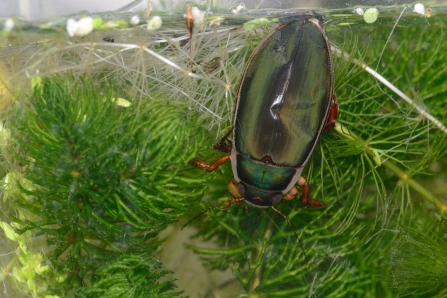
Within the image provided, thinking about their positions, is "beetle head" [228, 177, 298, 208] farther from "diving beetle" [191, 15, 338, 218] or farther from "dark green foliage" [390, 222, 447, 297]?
"dark green foliage" [390, 222, 447, 297]

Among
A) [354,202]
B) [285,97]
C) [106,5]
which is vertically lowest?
[354,202]

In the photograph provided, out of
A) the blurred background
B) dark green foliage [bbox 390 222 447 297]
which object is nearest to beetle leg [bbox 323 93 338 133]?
dark green foliage [bbox 390 222 447 297]

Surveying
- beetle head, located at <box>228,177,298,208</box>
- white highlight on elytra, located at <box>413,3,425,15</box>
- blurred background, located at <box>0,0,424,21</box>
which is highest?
white highlight on elytra, located at <box>413,3,425,15</box>

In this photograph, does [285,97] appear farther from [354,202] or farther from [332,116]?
[354,202]

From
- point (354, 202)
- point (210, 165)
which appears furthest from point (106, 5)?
point (354, 202)

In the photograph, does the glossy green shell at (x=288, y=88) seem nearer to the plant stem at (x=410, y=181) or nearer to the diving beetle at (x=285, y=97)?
the diving beetle at (x=285, y=97)

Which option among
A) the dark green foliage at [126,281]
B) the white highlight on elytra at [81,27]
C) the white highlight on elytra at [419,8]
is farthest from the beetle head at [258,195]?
the white highlight on elytra at [419,8]

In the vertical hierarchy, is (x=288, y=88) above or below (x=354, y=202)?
above
